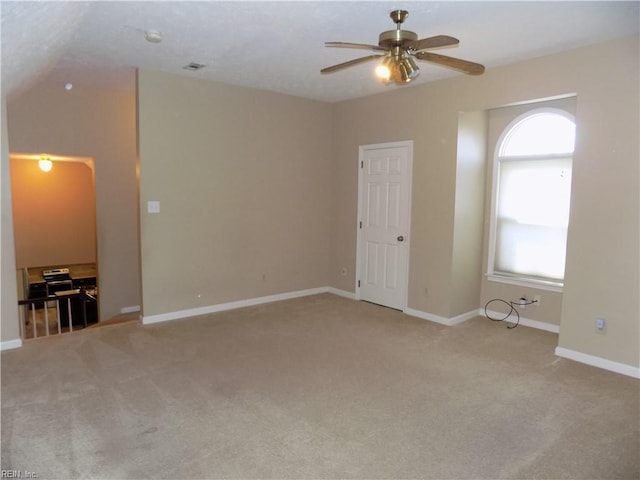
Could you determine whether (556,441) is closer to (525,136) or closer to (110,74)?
(525,136)

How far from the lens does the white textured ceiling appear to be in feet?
9.08

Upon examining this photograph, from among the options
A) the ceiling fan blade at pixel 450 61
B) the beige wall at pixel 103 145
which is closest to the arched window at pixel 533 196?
the ceiling fan blade at pixel 450 61

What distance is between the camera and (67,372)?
3408 millimetres

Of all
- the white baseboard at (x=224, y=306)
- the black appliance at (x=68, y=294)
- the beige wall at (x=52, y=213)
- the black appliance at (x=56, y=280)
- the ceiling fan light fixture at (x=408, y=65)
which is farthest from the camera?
the beige wall at (x=52, y=213)

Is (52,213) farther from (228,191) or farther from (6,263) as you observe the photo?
(228,191)

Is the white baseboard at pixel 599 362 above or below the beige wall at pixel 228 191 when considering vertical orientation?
below

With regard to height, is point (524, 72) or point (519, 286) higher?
point (524, 72)

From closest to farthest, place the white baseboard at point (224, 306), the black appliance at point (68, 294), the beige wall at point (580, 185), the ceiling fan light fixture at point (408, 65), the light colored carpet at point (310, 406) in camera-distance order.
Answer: the light colored carpet at point (310, 406)
the ceiling fan light fixture at point (408, 65)
the beige wall at point (580, 185)
the white baseboard at point (224, 306)
the black appliance at point (68, 294)

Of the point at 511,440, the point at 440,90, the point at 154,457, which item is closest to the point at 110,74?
the point at 440,90

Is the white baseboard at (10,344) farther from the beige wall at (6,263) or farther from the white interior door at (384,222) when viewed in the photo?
the white interior door at (384,222)

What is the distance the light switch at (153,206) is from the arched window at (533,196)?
389cm

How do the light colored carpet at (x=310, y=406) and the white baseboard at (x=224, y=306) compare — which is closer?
the light colored carpet at (x=310, y=406)

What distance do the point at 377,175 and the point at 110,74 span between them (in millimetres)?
3348

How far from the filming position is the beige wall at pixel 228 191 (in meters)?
4.64
